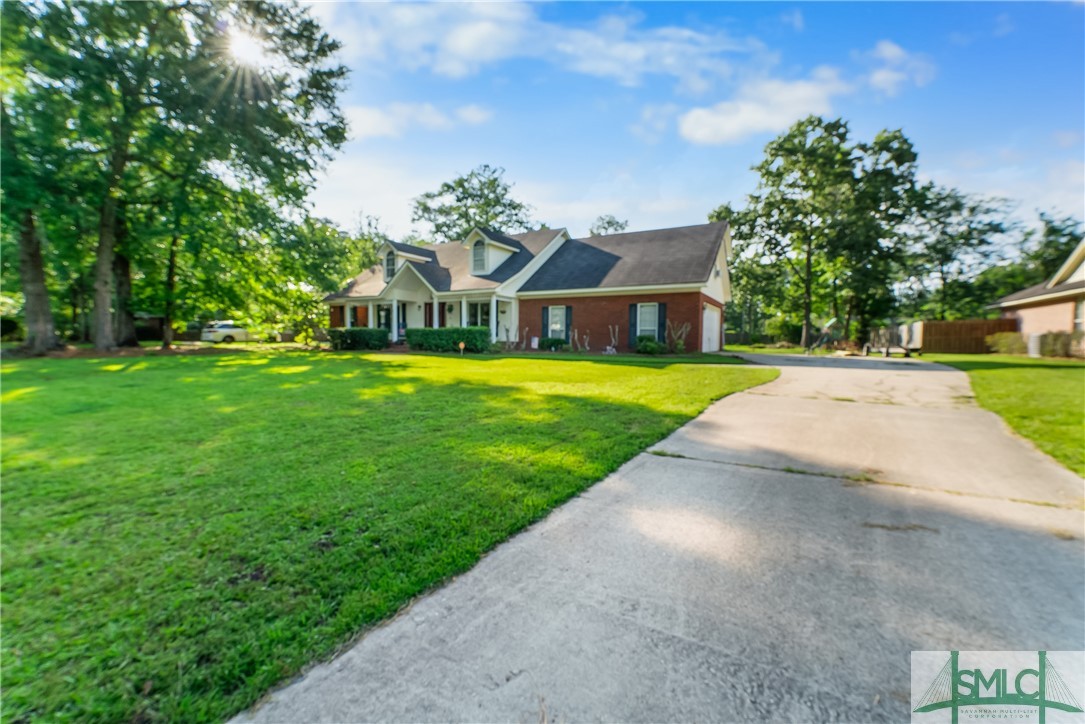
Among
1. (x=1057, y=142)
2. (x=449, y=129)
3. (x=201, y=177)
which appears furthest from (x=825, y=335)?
(x=201, y=177)

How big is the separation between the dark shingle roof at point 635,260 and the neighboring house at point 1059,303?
12.8 m

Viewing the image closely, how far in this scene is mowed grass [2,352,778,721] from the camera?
4.58 feet

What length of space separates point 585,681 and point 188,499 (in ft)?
8.88

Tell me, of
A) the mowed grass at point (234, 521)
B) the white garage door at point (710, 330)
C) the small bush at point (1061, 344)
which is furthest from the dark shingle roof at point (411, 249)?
the small bush at point (1061, 344)

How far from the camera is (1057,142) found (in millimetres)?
8945

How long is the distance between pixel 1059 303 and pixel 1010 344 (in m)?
2.14

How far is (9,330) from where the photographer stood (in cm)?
2012

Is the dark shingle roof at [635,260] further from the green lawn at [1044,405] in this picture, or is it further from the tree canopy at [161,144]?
the tree canopy at [161,144]

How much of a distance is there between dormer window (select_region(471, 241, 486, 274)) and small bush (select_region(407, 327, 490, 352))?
464 cm

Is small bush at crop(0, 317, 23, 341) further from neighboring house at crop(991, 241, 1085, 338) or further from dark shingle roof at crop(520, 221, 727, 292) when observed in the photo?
neighboring house at crop(991, 241, 1085, 338)

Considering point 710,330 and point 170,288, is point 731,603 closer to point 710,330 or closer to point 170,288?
point 710,330

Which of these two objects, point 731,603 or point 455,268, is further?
point 455,268

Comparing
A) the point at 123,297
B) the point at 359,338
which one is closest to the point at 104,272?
the point at 123,297

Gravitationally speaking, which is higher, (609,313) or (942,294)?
(942,294)
